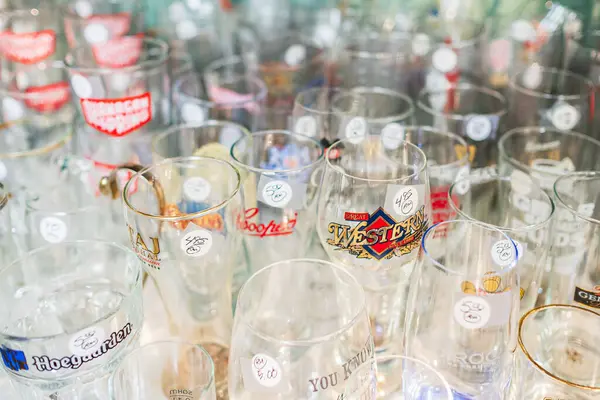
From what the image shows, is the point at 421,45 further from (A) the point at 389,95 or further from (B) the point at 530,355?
(B) the point at 530,355

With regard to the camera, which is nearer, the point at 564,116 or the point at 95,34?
the point at 564,116

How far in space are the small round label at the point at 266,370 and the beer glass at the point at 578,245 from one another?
0.42 meters

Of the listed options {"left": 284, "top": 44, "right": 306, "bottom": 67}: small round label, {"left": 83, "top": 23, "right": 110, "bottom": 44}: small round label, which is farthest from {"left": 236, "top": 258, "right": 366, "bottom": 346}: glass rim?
{"left": 83, "top": 23, "right": 110, "bottom": 44}: small round label

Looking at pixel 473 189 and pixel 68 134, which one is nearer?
pixel 473 189

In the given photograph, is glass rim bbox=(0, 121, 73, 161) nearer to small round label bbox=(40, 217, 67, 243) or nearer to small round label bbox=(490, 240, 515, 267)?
small round label bbox=(40, 217, 67, 243)

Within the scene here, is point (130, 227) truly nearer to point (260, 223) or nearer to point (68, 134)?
point (260, 223)

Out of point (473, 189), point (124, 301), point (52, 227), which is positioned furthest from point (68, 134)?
point (473, 189)

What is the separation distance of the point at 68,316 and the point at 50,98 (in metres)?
0.52

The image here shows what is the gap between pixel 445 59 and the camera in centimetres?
120

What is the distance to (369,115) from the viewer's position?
1.04 metres

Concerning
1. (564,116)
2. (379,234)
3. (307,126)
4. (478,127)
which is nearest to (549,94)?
(564,116)

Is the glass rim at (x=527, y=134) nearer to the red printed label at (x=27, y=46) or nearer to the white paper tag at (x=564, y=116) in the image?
the white paper tag at (x=564, y=116)

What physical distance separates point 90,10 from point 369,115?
686 mm

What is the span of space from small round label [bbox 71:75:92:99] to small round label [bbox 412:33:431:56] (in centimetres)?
60
